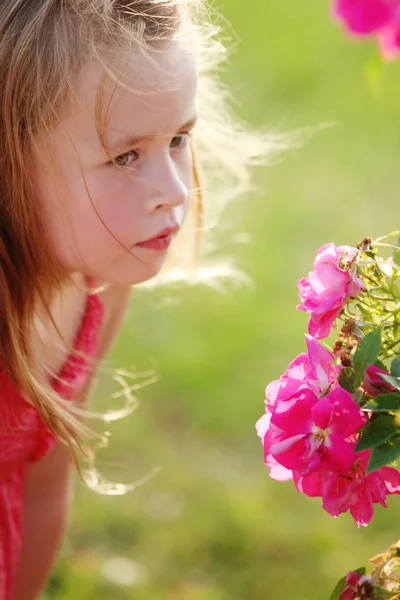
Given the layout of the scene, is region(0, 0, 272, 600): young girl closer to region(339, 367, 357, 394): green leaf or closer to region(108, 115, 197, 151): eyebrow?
region(108, 115, 197, 151): eyebrow

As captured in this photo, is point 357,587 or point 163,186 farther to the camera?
point 163,186

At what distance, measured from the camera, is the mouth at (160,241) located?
158 cm

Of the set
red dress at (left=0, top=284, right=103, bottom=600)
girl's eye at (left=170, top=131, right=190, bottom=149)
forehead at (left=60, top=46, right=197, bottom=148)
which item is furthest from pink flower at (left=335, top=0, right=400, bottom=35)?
red dress at (left=0, top=284, right=103, bottom=600)

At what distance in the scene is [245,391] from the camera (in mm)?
3359

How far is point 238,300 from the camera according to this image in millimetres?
3865

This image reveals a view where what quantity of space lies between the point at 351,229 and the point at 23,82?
277cm

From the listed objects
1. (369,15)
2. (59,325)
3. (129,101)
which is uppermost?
(369,15)

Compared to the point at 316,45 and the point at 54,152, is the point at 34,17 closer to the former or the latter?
the point at 54,152

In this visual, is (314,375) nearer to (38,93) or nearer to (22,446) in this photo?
(38,93)

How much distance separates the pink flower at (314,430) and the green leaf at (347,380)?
0.8 inches

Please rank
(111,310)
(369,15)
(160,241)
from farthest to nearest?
(111,310) → (160,241) → (369,15)

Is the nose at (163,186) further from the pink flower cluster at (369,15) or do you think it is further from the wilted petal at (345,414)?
the pink flower cluster at (369,15)

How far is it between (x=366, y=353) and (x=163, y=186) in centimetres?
60

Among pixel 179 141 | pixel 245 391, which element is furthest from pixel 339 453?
pixel 245 391
